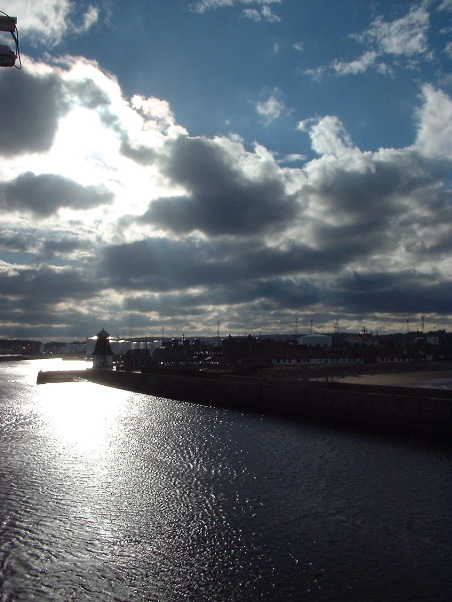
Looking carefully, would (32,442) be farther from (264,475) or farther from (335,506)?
(335,506)

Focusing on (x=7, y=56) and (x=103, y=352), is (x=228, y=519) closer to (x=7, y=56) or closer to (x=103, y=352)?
(x=7, y=56)

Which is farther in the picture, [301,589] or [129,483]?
[129,483]

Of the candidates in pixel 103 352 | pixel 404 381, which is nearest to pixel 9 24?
pixel 404 381

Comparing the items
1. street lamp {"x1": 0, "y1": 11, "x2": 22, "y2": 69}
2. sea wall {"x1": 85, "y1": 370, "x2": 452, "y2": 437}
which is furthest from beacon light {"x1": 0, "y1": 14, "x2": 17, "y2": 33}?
sea wall {"x1": 85, "y1": 370, "x2": 452, "y2": 437}

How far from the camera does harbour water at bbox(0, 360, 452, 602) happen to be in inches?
481

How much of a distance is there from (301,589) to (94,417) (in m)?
37.5

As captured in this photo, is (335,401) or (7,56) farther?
(335,401)

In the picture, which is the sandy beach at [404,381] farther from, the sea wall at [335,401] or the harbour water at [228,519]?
the harbour water at [228,519]

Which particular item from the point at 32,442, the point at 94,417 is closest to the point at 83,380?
the point at 94,417

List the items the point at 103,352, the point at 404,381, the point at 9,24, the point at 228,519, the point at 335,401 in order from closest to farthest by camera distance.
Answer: the point at 228,519 → the point at 9,24 → the point at 335,401 → the point at 404,381 → the point at 103,352

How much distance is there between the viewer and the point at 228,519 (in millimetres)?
16906

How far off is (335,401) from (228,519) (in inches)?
940

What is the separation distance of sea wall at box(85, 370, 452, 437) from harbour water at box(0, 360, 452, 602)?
2.67 m

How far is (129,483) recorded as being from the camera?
22.1 m
